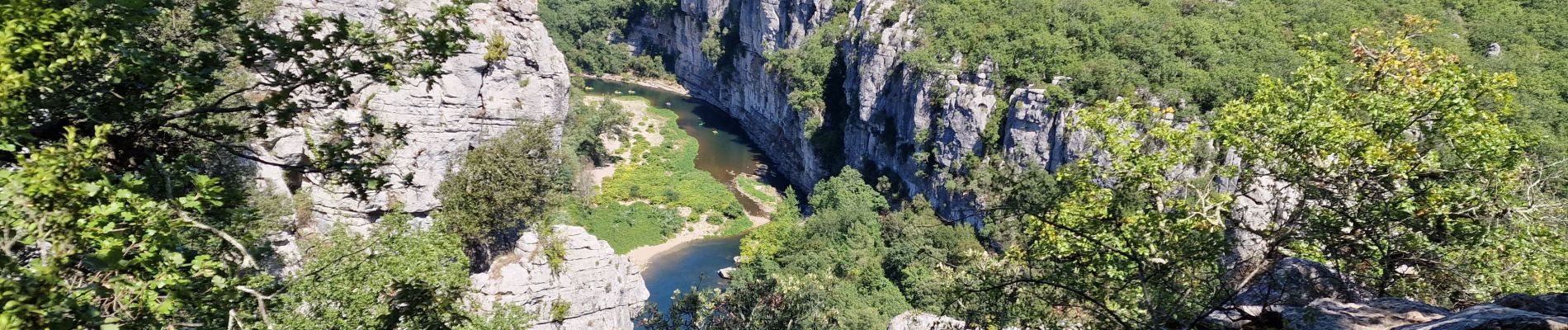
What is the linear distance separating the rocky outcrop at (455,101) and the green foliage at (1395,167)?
25.2 metres

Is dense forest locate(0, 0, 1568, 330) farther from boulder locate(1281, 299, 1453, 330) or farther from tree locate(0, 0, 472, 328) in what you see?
boulder locate(1281, 299, 1453, 330)

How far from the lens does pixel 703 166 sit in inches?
2394

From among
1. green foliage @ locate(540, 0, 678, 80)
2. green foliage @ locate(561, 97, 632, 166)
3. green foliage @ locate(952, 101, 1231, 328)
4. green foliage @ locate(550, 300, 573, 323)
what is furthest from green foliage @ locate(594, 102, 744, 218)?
green foliage @ locate(952, 101, 1231, 328)

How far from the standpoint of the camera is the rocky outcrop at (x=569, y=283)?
2595cm

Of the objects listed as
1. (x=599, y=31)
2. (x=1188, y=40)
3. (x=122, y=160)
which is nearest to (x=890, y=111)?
(x=1188, y=40)

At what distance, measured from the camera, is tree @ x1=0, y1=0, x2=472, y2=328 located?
14.5ft

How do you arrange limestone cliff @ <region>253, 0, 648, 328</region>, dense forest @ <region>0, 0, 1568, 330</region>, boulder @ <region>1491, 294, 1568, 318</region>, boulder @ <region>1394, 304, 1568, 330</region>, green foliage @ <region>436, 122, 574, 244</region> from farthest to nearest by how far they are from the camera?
green foliage @ <region>436, 122, 574, 244</region> → limestone cliff @ <region>253, 0, 648, 328</region> → boulder @ <region>1491, 294, 1568, 318</region> → boulder @ <region>1394, 304, 1568, 330</region> → dense forest @ <region>0, 0, 1568, 330</region>

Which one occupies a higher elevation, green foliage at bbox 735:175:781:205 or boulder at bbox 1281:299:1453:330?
boulder at bbox 1281:299:1453:330

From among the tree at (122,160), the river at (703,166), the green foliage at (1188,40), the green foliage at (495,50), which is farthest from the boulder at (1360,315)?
the green foliage at (495,50)

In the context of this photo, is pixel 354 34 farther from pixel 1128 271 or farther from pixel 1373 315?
pixel 1373 315

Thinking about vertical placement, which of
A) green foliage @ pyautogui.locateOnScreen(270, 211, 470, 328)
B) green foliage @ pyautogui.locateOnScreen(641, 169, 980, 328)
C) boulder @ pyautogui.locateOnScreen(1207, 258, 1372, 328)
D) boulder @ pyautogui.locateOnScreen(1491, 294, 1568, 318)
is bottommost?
green foliage @ pyautogui.locateOnScreen(641, 169, 980, 328)

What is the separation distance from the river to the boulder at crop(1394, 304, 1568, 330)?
19.9 m

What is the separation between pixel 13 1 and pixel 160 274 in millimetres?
1960

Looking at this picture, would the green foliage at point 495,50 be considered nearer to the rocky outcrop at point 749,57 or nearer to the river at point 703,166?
the river at point 703,166
